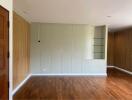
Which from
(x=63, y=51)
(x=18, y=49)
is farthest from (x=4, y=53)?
(x=63, y=51)

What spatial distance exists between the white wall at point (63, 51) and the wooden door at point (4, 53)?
12.1ft

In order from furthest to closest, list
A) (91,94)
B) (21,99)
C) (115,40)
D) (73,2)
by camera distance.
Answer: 1. (115,40)
2. (91,94)
3. (21,99)
4. (73,2)

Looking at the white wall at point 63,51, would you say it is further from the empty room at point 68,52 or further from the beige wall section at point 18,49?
the beige wall section at point 18,49

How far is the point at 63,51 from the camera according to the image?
638 cm

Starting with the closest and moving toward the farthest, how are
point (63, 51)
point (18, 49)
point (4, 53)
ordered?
point (4, 53)
point (18, 49)
point (63, 51)

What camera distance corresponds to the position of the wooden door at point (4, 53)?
2.34 metres

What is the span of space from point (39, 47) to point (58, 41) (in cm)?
91

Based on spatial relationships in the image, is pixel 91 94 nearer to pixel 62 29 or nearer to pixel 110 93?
pixel 110 93

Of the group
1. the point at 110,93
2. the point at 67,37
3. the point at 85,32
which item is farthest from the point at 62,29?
the point at 110,93

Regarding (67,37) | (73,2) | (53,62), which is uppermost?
(73,2)

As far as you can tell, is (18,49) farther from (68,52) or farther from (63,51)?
(68,52)

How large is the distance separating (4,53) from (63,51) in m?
4.05

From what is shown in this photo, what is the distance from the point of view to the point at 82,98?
3.63 metres

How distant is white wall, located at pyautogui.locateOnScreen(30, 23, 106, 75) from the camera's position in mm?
6266
